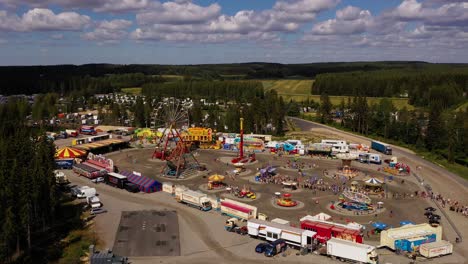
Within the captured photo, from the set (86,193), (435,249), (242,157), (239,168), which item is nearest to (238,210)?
(435,249)

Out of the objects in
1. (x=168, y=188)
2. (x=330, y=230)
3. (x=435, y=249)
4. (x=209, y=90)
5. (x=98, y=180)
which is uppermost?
(x=209, y=90)

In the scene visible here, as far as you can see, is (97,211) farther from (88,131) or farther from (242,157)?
(88,131)

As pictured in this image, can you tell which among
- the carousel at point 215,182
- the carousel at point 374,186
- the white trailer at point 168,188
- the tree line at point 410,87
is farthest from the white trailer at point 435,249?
the tree line at point 410,87

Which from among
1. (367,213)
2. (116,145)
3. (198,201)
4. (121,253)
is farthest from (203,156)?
(121,253)

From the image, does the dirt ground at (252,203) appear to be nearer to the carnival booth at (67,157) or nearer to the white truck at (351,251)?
the white truck at (351,251)

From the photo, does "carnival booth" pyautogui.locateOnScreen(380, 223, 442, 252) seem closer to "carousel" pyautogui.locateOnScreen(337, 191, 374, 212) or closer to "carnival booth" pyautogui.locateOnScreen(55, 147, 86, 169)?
"carousel" pyautogui.locateOnScreen(337, 191, 374, 212)

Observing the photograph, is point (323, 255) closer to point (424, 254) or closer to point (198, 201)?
point (424, 254)
